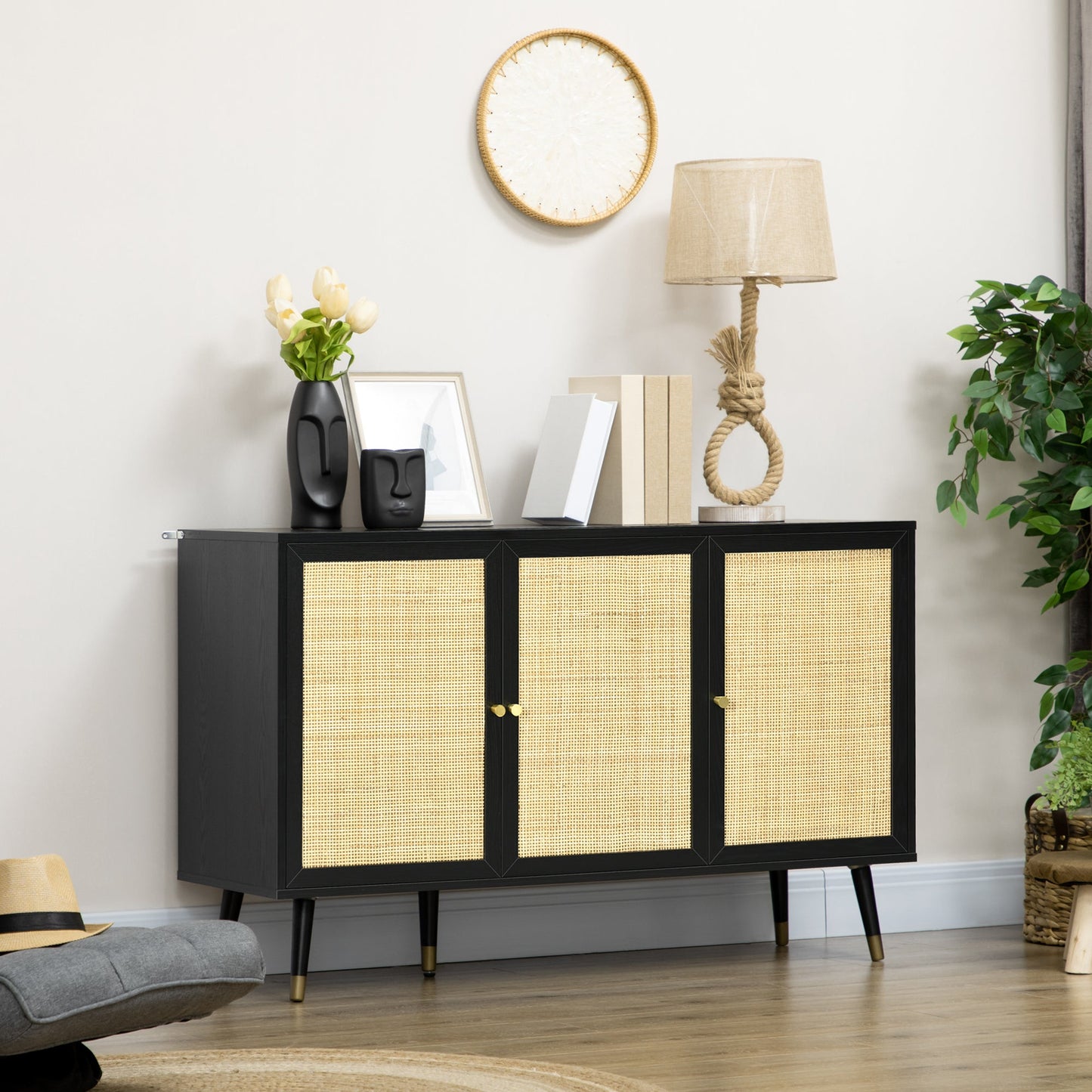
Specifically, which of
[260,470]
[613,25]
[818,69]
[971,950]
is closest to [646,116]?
[613,25]

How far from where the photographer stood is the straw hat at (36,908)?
2270 mm

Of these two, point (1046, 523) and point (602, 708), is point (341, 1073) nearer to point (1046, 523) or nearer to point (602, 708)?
point (602, 708)

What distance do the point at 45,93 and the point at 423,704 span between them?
131 centimetres

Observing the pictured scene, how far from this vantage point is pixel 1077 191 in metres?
3.82

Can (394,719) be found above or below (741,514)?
below

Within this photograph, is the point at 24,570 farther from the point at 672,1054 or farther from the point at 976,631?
the point at 976,631

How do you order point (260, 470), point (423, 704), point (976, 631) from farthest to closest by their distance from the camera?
point (976, 631) < point (260, 470) < point (423, 704)

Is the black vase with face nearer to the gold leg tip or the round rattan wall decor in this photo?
the round rattan wall decor

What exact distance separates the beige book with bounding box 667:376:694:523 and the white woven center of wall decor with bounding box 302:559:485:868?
45 centimetres

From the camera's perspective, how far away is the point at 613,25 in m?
3.52

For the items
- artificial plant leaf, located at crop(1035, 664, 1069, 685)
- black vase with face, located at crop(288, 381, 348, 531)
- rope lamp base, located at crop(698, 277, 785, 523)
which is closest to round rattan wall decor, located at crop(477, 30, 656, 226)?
rope lamp base, located at crop(698, 277, 785, 523)

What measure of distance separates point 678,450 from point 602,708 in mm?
523

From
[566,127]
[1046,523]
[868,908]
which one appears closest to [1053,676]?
[1046,523]

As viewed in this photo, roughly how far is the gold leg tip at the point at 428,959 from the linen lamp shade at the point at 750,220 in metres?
1.36
